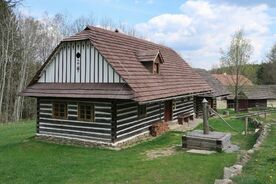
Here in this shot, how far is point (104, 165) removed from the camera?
12.3m

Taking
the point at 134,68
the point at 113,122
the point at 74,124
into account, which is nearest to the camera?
the point at 113,122

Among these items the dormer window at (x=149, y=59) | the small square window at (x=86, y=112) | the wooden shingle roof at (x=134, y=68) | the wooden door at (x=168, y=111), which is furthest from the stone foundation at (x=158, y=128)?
the small square window at (x=86, y=112)

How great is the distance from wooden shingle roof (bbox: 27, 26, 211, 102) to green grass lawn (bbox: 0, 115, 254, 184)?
2.66 meters

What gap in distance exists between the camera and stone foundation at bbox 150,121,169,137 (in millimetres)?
18875

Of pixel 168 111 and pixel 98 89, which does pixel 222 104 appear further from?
pixel 98 89

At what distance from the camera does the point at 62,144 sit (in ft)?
55.4

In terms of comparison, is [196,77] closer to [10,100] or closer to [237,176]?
[237,176]

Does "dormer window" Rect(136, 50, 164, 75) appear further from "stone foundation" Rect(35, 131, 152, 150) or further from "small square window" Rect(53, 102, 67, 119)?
"small square window" Rect(53, 102, 67, 119)

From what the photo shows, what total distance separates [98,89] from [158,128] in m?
4.83

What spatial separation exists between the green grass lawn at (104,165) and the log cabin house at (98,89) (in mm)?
1158

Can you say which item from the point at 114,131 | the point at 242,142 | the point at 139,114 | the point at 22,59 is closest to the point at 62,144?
the point at 114,131

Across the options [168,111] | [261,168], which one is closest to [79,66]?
[168,111]

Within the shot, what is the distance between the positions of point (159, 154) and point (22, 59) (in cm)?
2769

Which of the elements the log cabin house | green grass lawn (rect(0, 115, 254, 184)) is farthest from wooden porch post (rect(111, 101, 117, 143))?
green grass lawn (rect(0, 115, 254, 184))
